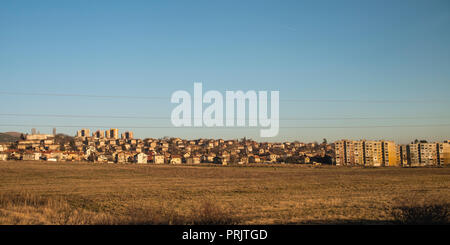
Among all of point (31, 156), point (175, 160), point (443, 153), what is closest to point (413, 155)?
point (443, 153)

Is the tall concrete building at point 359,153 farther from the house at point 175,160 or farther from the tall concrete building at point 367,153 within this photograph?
the house at point 175,160

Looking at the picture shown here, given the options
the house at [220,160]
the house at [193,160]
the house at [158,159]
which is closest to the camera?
the house at [220,160]

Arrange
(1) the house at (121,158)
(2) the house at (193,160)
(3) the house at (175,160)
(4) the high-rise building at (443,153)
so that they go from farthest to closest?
(2) the house at (193,160) → (3) the house at (175,160) → (1) the house at (121,158) → (4) the high-rise building at (443,153)

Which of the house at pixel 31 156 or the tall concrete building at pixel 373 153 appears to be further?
the tall concrete building at pixel 373 153

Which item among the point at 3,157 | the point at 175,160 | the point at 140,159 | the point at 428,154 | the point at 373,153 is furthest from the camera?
the point at 175,160

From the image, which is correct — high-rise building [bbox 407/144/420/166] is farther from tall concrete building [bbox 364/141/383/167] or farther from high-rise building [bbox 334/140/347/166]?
high-rise building [bbox 334/140/347/166]

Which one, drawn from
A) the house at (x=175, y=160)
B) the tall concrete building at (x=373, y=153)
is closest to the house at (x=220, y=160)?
the house at (x=175, y=160)

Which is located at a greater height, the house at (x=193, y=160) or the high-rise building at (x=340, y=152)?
the high-rise building at (x=340, y=152)

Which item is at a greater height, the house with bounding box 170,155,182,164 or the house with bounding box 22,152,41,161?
the house with bounding box 22,152,41,161

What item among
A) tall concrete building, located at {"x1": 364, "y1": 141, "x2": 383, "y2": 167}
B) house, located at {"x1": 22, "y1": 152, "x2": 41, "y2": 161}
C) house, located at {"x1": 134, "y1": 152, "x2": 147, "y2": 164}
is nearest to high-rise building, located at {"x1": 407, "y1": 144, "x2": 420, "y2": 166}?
tall concrete building, located at {"x1": 364, "y1": 141, "x2": 383, "y2": 167}

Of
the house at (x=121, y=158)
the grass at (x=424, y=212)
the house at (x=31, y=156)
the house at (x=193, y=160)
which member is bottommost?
the house at (x=193, y=160)

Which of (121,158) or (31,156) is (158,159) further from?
(31,156)

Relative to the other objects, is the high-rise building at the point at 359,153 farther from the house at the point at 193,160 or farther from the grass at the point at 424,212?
the grass at the point at 424,212
